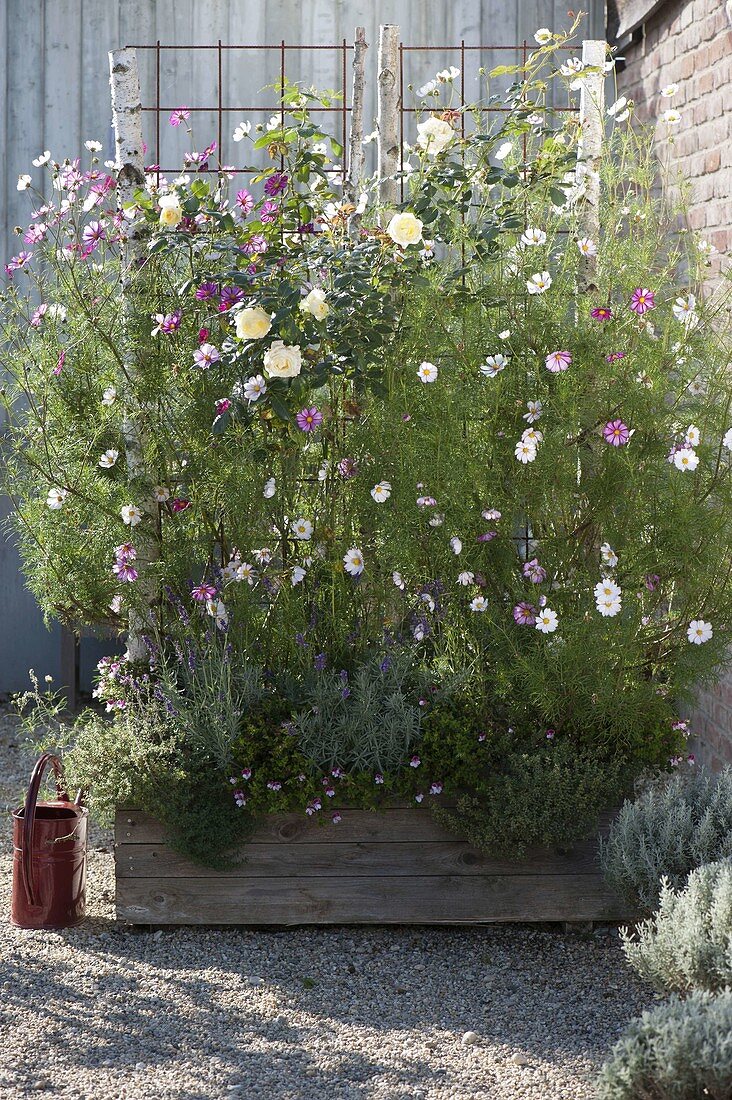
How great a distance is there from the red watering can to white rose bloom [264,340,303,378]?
1.16 metres

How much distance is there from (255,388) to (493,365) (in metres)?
0.59

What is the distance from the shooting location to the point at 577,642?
2998mm

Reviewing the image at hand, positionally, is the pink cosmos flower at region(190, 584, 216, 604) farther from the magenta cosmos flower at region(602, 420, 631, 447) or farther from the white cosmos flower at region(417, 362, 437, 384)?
the magenta cosmos flower at region(602, 420, 631, 447)

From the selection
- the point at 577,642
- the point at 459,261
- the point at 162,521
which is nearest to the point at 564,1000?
the point at 577,642

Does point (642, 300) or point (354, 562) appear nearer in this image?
point (642, 300)

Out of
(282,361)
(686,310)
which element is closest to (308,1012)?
(282,361)

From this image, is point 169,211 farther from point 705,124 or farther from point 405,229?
point 705,124

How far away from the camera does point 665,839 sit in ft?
9.20

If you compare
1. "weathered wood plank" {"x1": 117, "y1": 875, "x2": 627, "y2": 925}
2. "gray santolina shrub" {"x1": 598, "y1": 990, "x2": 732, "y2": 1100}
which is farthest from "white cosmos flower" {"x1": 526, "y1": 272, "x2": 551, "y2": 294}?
"gray santolina shrub" {"x1": 598, "y1": 990, "x2": 732, "y2": 1100}

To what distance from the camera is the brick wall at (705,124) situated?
3.72 meters

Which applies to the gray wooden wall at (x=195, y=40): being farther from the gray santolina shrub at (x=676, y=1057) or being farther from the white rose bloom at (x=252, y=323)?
the gray santolina shrub at (x=676, y=1057)

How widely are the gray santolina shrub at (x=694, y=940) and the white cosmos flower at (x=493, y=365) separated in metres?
1.25

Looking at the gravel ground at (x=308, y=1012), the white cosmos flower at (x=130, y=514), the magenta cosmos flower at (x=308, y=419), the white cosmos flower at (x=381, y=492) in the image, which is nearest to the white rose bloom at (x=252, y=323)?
the magenta cosmos flower at (x=308, y=419)

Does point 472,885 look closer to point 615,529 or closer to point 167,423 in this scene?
point 615,529
